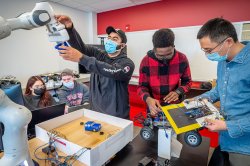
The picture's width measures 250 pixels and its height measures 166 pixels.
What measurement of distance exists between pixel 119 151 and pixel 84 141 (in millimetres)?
229

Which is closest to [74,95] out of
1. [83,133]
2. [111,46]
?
[111,46]

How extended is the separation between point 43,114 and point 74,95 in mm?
1426

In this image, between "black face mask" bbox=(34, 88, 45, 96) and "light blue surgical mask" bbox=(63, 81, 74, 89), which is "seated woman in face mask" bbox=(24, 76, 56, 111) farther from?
"light blue surgical mask" bbox=(63, 81, 74, 89)

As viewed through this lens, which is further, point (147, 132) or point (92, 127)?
point (92, 127)

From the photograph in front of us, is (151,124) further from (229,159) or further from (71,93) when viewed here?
(71,93)

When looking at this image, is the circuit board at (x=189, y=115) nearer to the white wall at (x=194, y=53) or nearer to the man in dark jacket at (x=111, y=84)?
the man in dark jacket at (x=111, y=84)

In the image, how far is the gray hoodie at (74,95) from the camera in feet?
8.09

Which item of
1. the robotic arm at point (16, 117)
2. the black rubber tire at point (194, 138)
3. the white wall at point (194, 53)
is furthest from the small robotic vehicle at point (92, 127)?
the white wall at point (194, 53)

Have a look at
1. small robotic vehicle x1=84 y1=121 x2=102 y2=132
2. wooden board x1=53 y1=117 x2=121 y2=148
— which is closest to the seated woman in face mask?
wooden board x1=53 y1=117 x2=121 y2=148

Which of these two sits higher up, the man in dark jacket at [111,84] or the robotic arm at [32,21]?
the robotic arm at [32,21]

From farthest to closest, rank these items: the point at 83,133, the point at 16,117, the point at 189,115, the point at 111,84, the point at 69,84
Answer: the point at 69,84 < the point at 111,84 < the point at 83,133 < the point at 189,115 < the point at 16,117

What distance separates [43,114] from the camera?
1.14m

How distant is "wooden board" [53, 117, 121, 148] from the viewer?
94cm

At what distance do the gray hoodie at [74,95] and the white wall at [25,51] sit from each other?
138 cm
